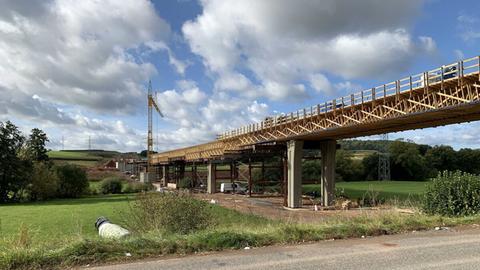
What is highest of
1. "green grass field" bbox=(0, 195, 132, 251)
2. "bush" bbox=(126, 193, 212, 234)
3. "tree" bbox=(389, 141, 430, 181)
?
"tree" bbox=(389, 141, 430, 181)

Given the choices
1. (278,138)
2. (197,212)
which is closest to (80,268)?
(197,212)

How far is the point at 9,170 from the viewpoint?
6550 cm

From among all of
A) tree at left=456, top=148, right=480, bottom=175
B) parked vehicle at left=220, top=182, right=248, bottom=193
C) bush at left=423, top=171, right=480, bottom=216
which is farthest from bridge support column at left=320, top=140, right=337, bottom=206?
tree at left=456, top=148, right=480, bottom=175

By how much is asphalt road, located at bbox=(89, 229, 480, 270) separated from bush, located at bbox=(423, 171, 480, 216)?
17.6 feet

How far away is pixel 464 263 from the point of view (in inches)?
319

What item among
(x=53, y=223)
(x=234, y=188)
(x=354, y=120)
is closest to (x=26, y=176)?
(x=234, y=188)

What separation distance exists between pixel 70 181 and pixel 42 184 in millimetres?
5928

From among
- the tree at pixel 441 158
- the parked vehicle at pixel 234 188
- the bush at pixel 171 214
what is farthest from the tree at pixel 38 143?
the tree at pixel 441 158

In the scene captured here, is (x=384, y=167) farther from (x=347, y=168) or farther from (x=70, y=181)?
(x=70, y=181)

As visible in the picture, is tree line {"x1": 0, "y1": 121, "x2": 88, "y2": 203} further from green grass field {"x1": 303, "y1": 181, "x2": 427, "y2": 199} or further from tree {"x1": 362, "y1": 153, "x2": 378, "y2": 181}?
tree {"x1": 362, "y1": 153, "x2": 378, "y2": 181}

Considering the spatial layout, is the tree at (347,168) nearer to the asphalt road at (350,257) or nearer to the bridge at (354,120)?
the bridge at (354,120)

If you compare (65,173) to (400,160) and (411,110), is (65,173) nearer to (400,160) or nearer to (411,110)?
(411,110)

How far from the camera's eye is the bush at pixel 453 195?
15.7 m

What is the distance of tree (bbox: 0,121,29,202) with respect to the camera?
65438mm
